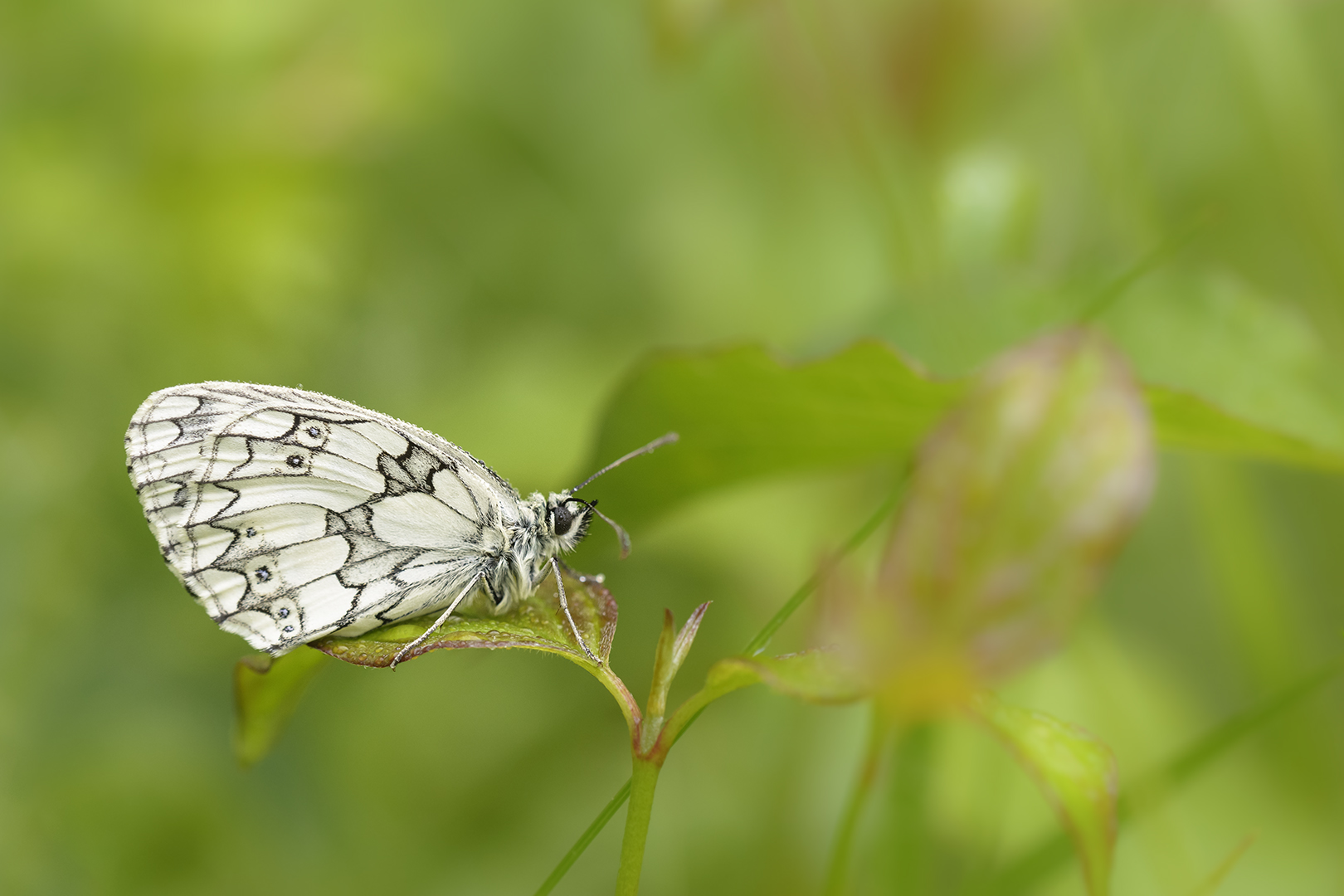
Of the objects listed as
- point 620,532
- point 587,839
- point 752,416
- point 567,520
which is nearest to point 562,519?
point 567,520

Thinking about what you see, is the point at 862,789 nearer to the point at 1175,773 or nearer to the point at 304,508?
the point at 1175,773

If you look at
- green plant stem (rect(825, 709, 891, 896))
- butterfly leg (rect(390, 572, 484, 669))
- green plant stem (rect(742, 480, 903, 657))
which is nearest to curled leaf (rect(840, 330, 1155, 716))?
green plant stem (rect(825, 709, 891, 896))

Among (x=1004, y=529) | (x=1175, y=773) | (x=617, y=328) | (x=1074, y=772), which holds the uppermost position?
(x=1004, y=529)

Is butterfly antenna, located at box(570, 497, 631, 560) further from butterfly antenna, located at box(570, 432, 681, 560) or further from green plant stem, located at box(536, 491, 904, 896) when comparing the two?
green plant stem, located at box(536, 491, 904, 896)

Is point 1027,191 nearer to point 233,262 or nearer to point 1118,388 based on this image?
point 1118,388

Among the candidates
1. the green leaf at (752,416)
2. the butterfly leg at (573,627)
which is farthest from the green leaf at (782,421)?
the butterfly leg at (573,627)

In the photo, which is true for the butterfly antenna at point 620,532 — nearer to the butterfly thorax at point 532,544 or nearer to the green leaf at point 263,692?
the butterfly thorax at point 532,544
